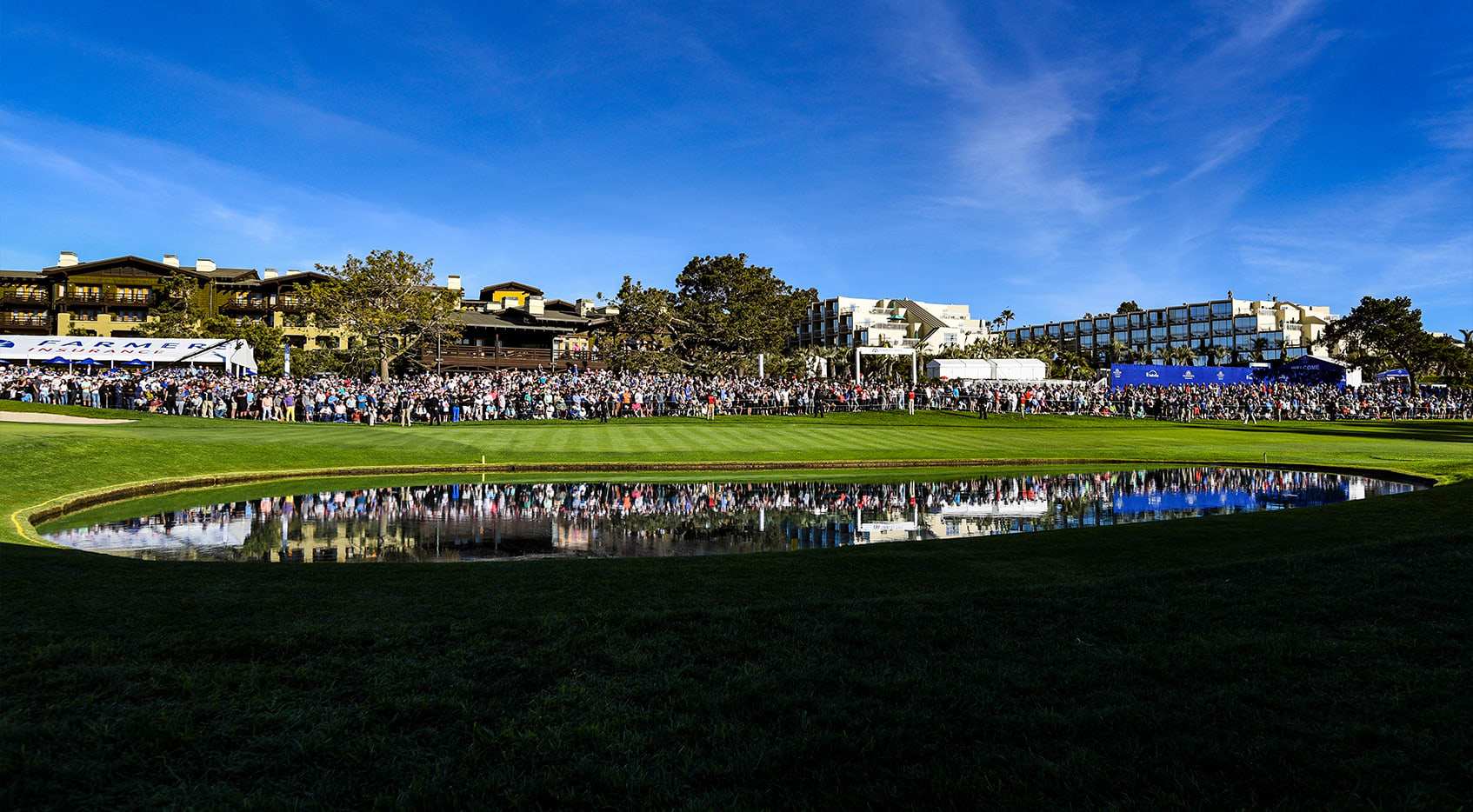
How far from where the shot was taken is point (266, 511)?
47.8 feet

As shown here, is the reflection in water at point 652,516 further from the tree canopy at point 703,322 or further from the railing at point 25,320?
the railing at point 25,320

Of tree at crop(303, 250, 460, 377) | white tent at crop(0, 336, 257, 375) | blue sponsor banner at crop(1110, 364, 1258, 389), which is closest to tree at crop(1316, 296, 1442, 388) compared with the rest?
blue sponsor banner at crop(1110, 364, 1258, 389)

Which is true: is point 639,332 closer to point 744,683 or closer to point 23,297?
point 744,683

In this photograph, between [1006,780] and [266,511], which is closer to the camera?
[1006,780]

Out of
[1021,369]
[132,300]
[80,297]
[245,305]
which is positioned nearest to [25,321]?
[80,297]

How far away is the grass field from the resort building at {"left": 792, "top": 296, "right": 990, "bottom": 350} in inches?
5164

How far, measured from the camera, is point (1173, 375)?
7262 centimetres

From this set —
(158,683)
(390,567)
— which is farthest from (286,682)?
(390,567)

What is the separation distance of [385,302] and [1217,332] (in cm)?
16201

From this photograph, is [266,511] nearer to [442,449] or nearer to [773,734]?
[442,449]

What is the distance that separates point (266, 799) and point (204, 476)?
17.8 metres

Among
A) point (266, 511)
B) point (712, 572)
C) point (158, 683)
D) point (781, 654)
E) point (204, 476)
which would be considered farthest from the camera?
point (204, 476)

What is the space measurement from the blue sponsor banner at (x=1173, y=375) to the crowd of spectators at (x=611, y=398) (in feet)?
32.2

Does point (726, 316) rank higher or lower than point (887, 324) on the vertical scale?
lower
